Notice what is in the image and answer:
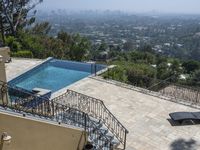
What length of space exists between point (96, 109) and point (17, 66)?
398 inches

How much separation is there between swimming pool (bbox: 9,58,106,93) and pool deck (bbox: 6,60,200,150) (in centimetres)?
222

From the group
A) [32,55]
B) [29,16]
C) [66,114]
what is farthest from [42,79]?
[29,16]

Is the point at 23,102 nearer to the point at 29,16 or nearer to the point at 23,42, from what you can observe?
the point at 23,42

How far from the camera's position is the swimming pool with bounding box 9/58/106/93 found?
1878cm

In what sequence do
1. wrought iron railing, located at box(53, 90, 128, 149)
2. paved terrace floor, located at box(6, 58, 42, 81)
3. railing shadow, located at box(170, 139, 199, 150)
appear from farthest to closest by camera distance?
paved terrace floor, located at box(6, 58, 42, 81), wrought iron railing, located at box(53, 90, 128, 149), railing shadow, located at box(170, 139, 199, 150)

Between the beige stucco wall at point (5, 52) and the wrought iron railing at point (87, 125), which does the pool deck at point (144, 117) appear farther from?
the beige stucco wall at point (5, 52)

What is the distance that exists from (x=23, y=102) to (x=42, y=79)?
32.4 feet

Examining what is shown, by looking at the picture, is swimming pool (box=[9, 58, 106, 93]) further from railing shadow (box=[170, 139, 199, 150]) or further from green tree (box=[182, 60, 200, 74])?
green tree (box=[182, 60, 200, 74])

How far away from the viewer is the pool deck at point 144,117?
11133 millimetres

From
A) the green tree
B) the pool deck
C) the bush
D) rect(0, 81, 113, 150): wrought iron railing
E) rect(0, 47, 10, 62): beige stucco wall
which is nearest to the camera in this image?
rect(0, 81, 113, 150): wrought iron railing

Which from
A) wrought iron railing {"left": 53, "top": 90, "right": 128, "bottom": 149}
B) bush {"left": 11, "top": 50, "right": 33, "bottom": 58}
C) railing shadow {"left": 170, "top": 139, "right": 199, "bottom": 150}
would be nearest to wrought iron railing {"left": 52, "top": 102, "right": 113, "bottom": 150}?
wrought iron railing {"left": 53, "top": 90, "right": 128, "bottom": 149}

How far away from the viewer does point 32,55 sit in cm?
2612

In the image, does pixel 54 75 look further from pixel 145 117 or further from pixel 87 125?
pixel 87 125

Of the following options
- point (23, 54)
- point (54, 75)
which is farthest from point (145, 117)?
point (23, 54)
